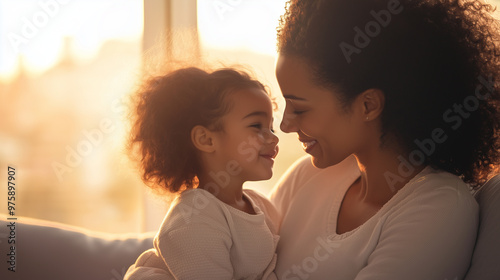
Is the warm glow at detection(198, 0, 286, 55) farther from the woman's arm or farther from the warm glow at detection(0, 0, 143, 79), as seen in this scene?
the woman's arm

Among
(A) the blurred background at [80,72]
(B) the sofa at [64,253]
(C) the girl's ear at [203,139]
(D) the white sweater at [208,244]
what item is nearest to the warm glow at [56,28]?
(A) the blurred background at [80,72]

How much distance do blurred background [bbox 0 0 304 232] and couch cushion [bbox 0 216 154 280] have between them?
0.62 meters

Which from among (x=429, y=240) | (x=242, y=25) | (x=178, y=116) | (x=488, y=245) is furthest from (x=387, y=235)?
(x=242, y=25)

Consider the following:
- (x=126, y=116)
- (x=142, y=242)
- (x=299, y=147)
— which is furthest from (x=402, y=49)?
(x=299, y=147)

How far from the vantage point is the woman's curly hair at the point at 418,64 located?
4.21 feet

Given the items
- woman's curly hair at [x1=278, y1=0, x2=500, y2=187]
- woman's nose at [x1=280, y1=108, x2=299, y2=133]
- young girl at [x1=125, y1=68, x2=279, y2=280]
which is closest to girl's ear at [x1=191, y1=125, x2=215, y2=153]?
young girl at [x1=125, y1=68, x2=279, y2=280]

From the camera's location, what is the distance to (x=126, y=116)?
1661mm

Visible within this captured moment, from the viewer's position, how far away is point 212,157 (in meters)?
1.52

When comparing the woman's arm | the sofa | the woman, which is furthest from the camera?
the sofa

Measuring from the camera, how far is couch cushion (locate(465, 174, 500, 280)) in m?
1.16

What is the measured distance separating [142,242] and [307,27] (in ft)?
3.34

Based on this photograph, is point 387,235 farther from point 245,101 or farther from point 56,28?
point 56,28

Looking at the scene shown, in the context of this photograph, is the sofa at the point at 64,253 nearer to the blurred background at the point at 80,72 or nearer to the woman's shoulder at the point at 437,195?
the blurred background at the point at 80,72

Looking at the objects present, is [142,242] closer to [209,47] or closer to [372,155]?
[372,155]
